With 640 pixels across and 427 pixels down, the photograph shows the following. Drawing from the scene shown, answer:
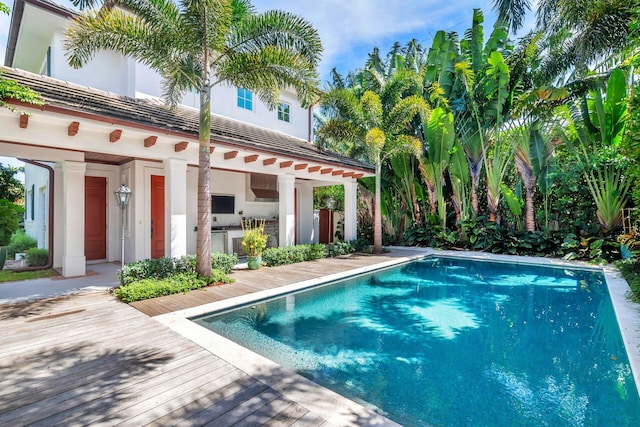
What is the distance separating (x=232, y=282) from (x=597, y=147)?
53.3 feet

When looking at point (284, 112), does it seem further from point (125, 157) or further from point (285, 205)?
point (125, 157)

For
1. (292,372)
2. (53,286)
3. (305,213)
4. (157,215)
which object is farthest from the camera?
(305,213)

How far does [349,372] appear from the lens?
190 inches

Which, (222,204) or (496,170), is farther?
(496,170)

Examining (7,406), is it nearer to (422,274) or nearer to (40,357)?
(40,357)

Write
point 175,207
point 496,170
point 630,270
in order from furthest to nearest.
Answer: point 496,170, point 630,270, point 175,207

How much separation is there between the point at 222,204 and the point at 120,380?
1125 centimetres

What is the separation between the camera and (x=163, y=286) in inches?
313

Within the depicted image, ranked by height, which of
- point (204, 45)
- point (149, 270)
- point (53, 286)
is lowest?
point (53, 286)

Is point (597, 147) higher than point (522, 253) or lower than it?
higher

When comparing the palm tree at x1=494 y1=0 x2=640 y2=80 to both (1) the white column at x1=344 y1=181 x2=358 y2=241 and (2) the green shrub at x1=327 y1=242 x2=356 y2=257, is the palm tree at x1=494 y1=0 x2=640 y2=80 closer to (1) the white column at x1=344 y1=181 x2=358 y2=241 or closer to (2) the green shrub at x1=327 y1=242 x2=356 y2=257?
(1) the white column at x1=344 y1=181 x2=358 y2=241

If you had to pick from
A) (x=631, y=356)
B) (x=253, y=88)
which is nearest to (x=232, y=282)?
(x=253, y=88)

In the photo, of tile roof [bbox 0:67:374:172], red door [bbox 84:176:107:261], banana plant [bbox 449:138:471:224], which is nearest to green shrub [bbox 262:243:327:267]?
tile roof [bbox 0:67:374:172]

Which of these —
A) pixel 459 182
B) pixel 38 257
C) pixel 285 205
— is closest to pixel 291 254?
pixel 285 205
